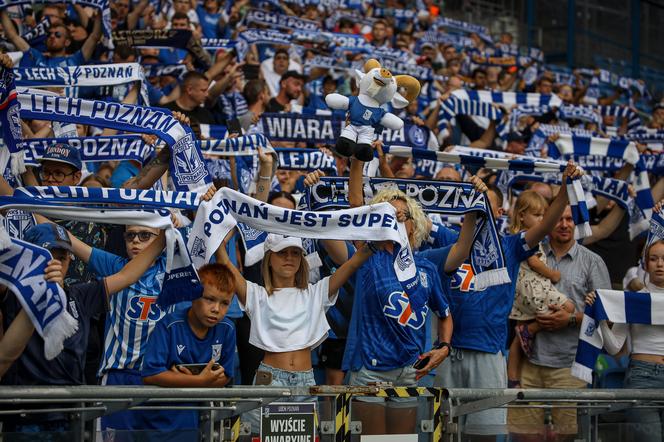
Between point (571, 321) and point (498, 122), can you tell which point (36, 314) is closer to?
point (571, 321)

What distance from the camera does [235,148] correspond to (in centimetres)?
875

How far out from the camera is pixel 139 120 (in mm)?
7984

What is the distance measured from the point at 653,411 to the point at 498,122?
7.37 m

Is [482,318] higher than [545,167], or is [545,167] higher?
[545,167]

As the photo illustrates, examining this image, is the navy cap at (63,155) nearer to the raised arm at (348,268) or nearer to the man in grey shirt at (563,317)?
the raised arm at (348,268)

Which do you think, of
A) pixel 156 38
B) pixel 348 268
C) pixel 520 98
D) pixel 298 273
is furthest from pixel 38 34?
pixel 348 268

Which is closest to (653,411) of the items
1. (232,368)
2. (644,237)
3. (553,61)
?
(232,368)

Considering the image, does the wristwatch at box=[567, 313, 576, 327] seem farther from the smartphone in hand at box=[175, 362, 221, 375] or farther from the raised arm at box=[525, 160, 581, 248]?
the smartphone in hand at box=[175, 362, 221, 375]

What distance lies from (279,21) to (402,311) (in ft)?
37.4

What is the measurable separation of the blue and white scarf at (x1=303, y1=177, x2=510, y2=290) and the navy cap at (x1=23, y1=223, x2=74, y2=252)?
216cm

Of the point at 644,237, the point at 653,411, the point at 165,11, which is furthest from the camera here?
the point at 165,11

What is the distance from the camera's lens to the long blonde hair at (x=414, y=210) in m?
7.23

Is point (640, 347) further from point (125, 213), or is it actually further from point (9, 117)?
point (9, 117)

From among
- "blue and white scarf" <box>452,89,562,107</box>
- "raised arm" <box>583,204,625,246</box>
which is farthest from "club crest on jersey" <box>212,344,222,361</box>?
"blue and white scarf" <box>452,89,562,107</box>
